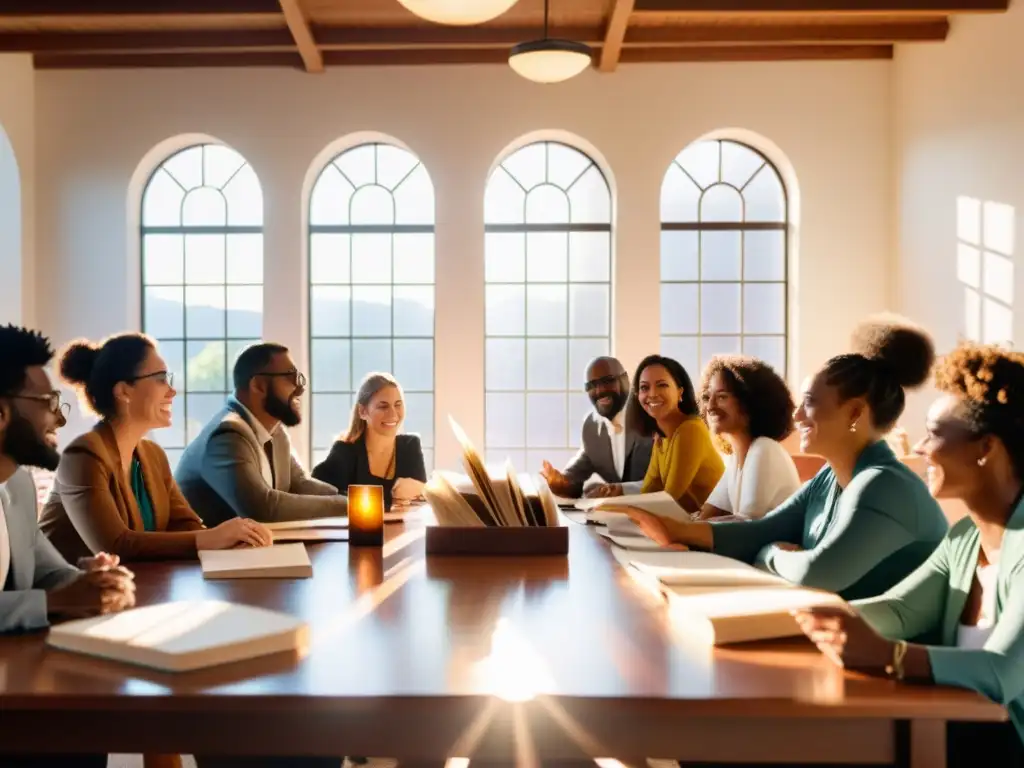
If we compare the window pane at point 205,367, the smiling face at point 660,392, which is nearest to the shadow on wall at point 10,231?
the window pane at point 205,367

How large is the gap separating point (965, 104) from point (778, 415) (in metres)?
3.63

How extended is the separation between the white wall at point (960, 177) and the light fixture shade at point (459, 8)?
339 cm

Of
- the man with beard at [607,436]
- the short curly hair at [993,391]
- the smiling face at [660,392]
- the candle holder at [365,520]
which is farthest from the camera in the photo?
the man with beard at [607,436]

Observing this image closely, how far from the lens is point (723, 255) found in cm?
727

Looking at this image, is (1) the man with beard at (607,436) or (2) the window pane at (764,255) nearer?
(1) the man with beard at (607,436)

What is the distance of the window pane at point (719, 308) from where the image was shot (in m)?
7.29

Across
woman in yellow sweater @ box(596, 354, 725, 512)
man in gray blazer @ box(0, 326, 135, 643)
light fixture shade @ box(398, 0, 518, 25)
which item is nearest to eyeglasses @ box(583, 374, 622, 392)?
woman in yellow sweater @ box(596, 354, 725, 512)

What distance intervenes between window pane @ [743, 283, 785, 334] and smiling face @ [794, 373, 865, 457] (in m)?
5.20

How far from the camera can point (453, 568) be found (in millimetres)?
2037

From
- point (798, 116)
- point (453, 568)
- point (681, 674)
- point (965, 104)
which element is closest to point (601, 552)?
point (453, 568)

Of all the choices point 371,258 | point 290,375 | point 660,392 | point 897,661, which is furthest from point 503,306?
point 897,661

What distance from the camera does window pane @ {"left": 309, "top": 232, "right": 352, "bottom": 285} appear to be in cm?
730

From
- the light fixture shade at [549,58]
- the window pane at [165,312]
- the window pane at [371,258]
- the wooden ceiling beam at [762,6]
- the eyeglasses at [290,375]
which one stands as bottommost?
the eyeglasses at [290,375]

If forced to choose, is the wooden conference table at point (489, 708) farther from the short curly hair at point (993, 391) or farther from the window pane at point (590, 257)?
the window pane at point (590, 257)
